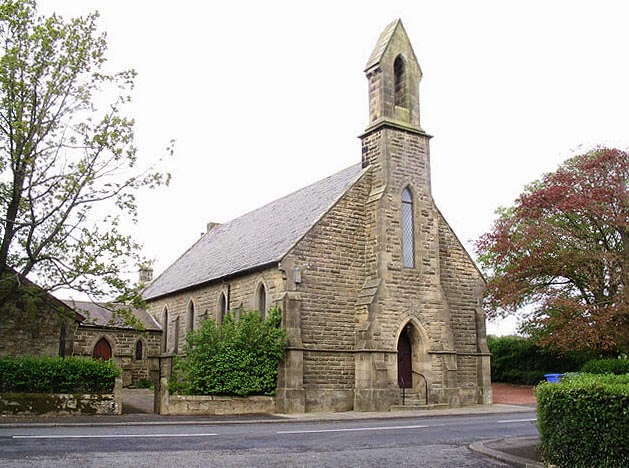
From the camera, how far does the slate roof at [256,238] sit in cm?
2661

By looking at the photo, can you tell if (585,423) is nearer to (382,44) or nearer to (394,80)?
(394,80)

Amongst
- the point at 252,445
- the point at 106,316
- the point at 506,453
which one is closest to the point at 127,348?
the point at 106,316

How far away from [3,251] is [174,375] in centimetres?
1013

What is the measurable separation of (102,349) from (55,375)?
16060 mm

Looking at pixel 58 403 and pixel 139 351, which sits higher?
pixel 139 351

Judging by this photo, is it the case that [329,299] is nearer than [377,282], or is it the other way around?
[329,299]

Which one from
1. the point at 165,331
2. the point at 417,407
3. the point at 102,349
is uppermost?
the point at 165,331

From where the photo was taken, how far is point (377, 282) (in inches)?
990

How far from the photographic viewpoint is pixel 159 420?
18.0 meters

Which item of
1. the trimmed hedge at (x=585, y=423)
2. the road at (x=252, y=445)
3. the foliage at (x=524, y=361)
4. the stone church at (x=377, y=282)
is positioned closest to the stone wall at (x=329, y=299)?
the stone church at (x=377, y=282)

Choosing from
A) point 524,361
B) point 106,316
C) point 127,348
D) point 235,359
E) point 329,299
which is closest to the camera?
point 235,359

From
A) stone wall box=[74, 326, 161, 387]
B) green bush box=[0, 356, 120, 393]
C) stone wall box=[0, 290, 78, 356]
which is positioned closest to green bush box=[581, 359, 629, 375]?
green bush box=[0, 356, 120, 393]

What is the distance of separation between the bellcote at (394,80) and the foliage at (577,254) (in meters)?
6.70

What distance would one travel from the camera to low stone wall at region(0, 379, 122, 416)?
18062 mm
